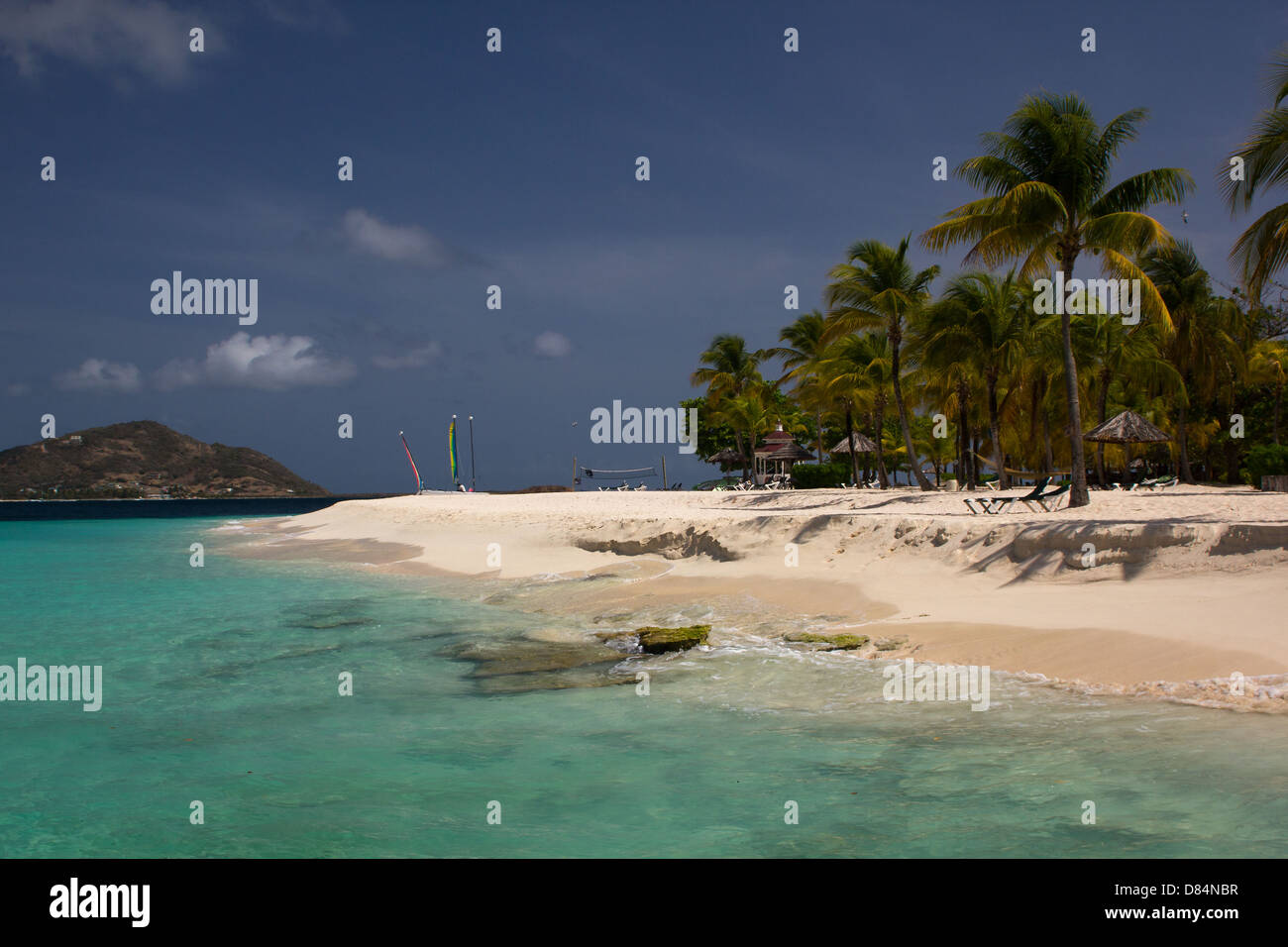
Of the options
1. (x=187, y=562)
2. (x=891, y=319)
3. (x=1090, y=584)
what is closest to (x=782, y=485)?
(x=891, y=319)

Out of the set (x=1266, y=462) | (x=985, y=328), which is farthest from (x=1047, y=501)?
(x=1266, y=462)

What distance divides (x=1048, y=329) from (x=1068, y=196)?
1464 centimetres

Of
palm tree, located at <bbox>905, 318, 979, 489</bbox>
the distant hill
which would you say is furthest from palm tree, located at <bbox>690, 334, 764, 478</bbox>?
the distant hill

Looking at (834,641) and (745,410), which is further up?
(745,410)

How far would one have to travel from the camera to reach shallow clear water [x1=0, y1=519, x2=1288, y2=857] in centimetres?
527

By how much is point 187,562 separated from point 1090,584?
1104 inches

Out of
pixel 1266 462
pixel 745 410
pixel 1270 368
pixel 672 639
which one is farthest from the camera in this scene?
pixel 745 410

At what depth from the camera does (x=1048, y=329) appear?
30.9 metres

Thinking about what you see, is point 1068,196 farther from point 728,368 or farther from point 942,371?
point 728,368

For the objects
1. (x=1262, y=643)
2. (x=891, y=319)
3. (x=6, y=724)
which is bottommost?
(x=6, y=724)

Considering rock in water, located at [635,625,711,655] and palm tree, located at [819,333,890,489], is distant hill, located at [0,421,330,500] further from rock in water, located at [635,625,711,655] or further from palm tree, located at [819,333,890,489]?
rock in water, located at [635,625,711,655]

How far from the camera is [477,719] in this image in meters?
8.20

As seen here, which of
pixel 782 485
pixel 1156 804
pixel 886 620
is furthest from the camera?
pixel 782 485
